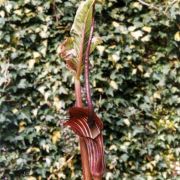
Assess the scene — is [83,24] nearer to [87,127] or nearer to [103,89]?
[87,127]

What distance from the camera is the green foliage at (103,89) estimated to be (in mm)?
2523

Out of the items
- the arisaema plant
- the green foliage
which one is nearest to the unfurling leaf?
the arisaema plant

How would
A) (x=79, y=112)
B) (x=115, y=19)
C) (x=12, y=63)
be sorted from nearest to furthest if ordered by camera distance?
(x=79, y=112) → (x=12, y=63) → (x=115, y=19)

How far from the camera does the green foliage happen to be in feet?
8.28

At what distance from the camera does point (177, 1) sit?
2660 mm

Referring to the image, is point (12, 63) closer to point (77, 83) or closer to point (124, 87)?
point (124, 87)

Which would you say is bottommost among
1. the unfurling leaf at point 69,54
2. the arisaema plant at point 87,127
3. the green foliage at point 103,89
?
the arisaema plant at point 87,127

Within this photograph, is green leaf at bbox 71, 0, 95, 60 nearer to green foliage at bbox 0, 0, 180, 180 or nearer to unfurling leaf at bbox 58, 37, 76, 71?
unfurling leaf at bbox 58, 37, 76, 71

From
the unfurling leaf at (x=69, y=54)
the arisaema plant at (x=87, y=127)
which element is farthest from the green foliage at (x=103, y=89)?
the arisaema plant at (x=87, y=127)

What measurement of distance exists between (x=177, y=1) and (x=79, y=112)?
6.94 ft

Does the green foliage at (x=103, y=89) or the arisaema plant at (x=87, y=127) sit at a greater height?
the green foliage at (x=103, y=89)

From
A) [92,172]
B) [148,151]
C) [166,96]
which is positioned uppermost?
[166,96]

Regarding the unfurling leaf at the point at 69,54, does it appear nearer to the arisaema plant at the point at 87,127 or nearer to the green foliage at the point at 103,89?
the arisaema plant at the point at 87,127

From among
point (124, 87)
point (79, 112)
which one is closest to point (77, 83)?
point (79, 112)
